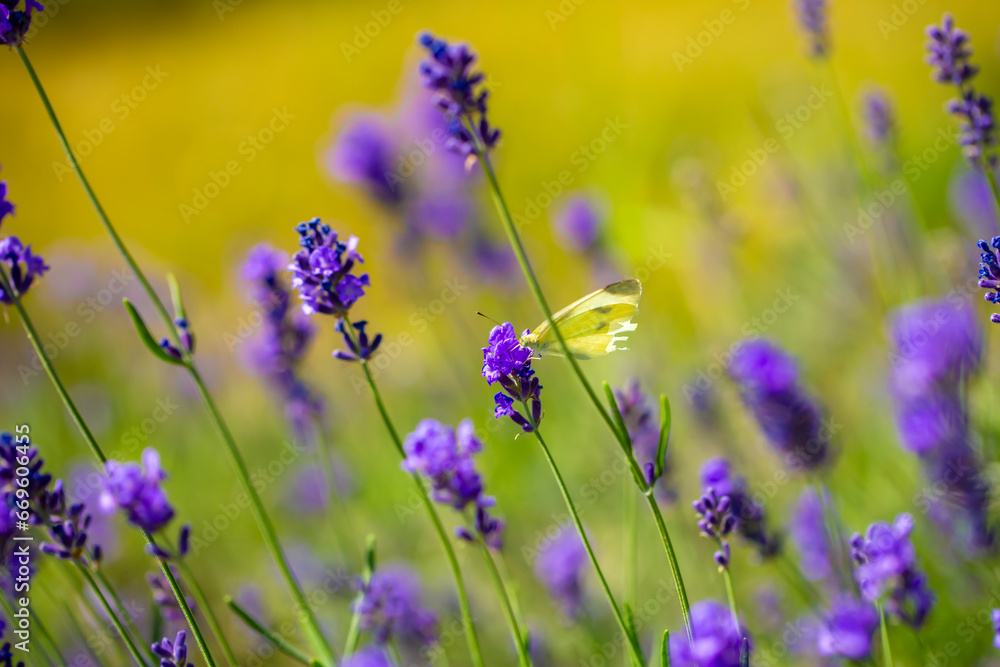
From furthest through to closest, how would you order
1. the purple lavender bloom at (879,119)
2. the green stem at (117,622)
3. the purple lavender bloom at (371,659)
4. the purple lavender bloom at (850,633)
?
the purple lavender bloom at (879,119)
the purple lavender bloom at (371,659)
the purple lavender bloom at (850,633)
the green stem at (117,622)

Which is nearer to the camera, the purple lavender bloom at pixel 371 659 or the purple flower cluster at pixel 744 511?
the purple flower cluster at pixel 744 511

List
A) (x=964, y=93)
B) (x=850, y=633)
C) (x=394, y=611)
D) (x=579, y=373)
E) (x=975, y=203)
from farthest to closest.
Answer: (x=975, y=203) < (x=394, y=611) < (x=964, y=93) < (x=850, y=633) < (x=579, y=373)

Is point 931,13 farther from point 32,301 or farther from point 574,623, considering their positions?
point 32,301

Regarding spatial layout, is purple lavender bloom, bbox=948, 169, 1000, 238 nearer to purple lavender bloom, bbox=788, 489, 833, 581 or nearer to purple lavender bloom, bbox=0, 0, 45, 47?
purple lavender bloom, bbox=788, 489, 833, 581

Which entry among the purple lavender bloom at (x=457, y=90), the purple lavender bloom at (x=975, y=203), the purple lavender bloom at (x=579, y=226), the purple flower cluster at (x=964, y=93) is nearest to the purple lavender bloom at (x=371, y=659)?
the purple lavender bloom at (x=457, y=90)

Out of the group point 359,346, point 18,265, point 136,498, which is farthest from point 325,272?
point 18,265

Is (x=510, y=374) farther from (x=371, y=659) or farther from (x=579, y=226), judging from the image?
(x=579, y=226)

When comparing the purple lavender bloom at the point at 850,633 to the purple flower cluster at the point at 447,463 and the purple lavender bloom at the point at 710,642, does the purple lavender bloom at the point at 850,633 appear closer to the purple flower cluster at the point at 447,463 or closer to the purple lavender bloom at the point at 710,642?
the purple lavender bloom at the point at 710,642
